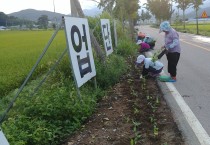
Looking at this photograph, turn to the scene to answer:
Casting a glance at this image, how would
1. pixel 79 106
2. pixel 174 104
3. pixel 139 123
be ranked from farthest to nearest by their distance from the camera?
pixel 174 104, pixel 79 106, pixel 139 123

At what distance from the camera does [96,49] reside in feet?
27.0

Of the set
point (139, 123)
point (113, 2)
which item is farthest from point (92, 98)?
point (113, 2)

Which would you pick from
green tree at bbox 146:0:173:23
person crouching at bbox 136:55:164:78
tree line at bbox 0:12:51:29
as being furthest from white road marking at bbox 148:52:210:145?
tree line at bbox 0:12:51:29

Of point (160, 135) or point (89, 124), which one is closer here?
point (160, 135)

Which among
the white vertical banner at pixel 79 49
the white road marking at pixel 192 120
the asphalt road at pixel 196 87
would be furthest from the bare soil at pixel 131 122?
the white vertical banner at pixel 79 49

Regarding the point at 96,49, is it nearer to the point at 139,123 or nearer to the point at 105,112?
the point at 105,112

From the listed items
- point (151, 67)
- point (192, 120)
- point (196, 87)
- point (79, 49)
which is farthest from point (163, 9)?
point (192, 120)

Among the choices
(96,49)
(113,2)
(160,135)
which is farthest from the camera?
(113,2)

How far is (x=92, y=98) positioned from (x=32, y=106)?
1415mm

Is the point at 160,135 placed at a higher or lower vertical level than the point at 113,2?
lower

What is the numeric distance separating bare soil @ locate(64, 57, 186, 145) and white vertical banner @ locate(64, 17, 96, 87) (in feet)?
2.21

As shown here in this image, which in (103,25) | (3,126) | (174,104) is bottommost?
(174,104)

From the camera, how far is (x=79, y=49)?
562cm

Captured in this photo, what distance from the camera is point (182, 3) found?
47.5m
